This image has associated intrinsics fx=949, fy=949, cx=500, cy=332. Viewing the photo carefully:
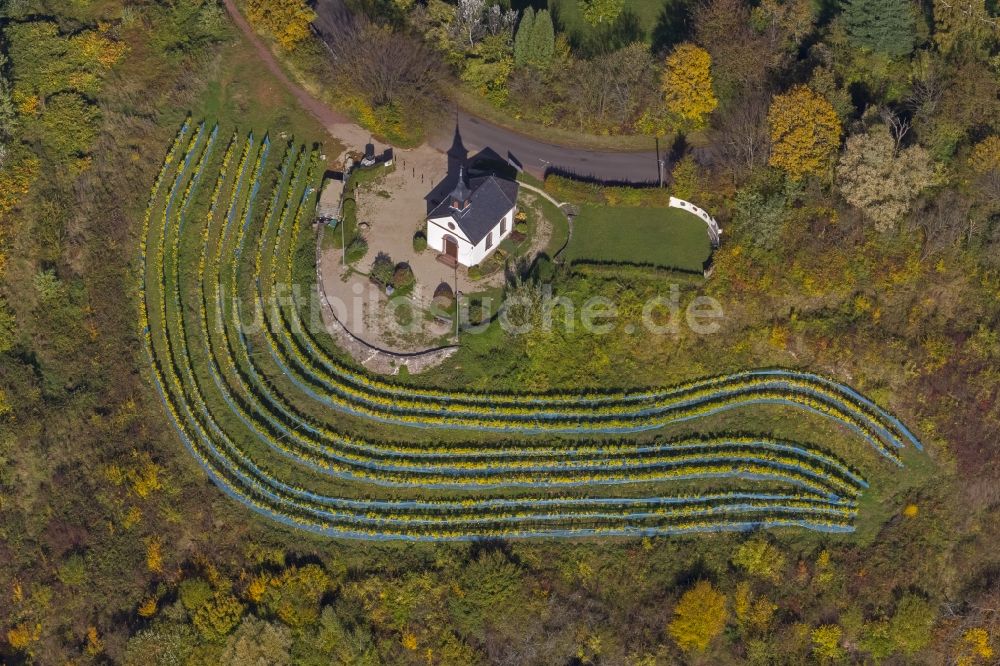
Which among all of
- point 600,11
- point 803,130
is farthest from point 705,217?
point 600,11

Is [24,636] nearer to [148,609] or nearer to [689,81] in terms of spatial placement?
[148,609]

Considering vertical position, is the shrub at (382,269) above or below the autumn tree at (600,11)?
below

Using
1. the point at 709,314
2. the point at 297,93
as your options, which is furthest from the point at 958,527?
the point at 297,93

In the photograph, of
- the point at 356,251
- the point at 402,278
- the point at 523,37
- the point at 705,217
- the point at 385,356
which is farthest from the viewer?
the point at 523,37

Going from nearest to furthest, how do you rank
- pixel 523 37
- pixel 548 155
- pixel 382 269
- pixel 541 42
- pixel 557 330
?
pixel 557 330
pixel 382 269
pixel 541 42
pixel 523 37
pixel 548 155

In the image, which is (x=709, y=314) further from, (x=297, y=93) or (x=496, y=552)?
(x=297, y=93)

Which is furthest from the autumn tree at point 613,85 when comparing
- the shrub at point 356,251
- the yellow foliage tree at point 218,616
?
the yellow foliage tree at point 218,616

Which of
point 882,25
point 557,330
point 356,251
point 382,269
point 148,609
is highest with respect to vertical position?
point 882,25

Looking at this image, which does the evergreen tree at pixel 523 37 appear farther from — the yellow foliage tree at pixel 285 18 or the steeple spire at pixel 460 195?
the yellow foliage tree at pixel 285 18
